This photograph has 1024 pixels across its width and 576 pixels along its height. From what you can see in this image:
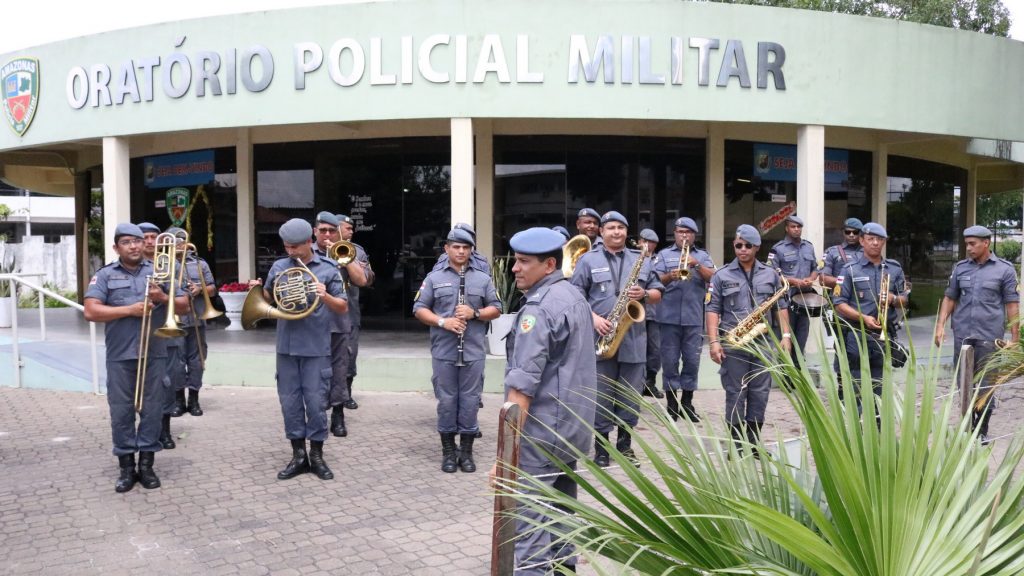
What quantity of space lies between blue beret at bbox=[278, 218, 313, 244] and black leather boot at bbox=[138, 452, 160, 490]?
1911 millimetres

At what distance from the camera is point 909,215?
16328 millimetres

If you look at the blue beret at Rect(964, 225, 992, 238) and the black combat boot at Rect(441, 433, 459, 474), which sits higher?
the blue beret at Rect(964, 225, 992, 238)

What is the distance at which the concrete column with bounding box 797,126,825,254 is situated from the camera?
1105 cm

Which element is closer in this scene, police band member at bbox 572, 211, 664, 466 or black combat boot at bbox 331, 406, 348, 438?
police band member at bbox 572, 211, 664, 466

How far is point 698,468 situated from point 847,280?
619cm

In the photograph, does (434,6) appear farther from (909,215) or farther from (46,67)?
(909,215)

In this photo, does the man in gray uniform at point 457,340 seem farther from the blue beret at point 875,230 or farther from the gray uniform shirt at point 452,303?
the blue beret at point 875,230

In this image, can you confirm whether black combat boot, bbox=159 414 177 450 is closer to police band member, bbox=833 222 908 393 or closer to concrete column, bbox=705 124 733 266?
police band member, bbox=833 222 908 393

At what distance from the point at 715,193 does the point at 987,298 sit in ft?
21.3

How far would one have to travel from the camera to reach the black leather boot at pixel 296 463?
623 cm

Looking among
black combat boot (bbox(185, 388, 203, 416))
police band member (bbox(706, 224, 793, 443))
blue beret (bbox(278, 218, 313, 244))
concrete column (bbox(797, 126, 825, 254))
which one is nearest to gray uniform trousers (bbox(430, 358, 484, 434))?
blue beret (bbox(278, 218, 313, 244))

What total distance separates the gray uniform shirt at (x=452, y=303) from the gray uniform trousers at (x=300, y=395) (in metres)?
0.95

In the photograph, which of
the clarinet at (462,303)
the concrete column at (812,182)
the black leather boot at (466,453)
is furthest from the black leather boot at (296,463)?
the concrete column at (812,182)

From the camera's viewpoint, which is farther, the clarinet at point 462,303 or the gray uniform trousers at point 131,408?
the clarinet at point 462,303
